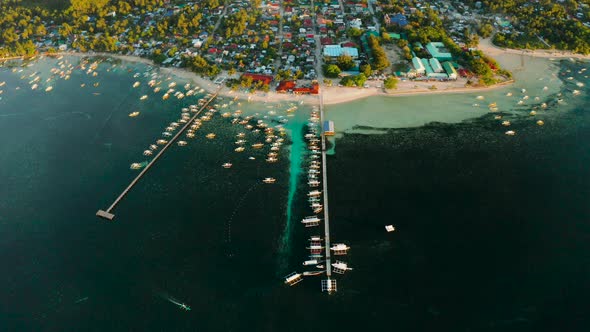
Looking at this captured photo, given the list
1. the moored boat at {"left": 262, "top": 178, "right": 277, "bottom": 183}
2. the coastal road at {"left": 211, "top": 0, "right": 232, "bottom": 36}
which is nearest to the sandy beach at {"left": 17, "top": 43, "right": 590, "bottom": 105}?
the moored boat at {"left": 262, "top": 178, "right": 277, "bottom": 183}

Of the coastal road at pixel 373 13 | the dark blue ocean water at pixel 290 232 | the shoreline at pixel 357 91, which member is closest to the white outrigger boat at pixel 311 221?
the dark blue ocean water at pixel 290 232

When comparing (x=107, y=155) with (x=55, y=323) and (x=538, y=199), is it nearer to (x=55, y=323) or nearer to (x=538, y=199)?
(x=55, y=323)

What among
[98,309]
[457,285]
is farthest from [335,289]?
[98,309]

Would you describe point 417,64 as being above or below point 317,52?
below

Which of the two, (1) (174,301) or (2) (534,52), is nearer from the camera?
(1) (174,301)

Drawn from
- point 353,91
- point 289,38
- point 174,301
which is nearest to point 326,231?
point 174,301

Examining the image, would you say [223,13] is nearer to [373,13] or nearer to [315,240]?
[373,13]
